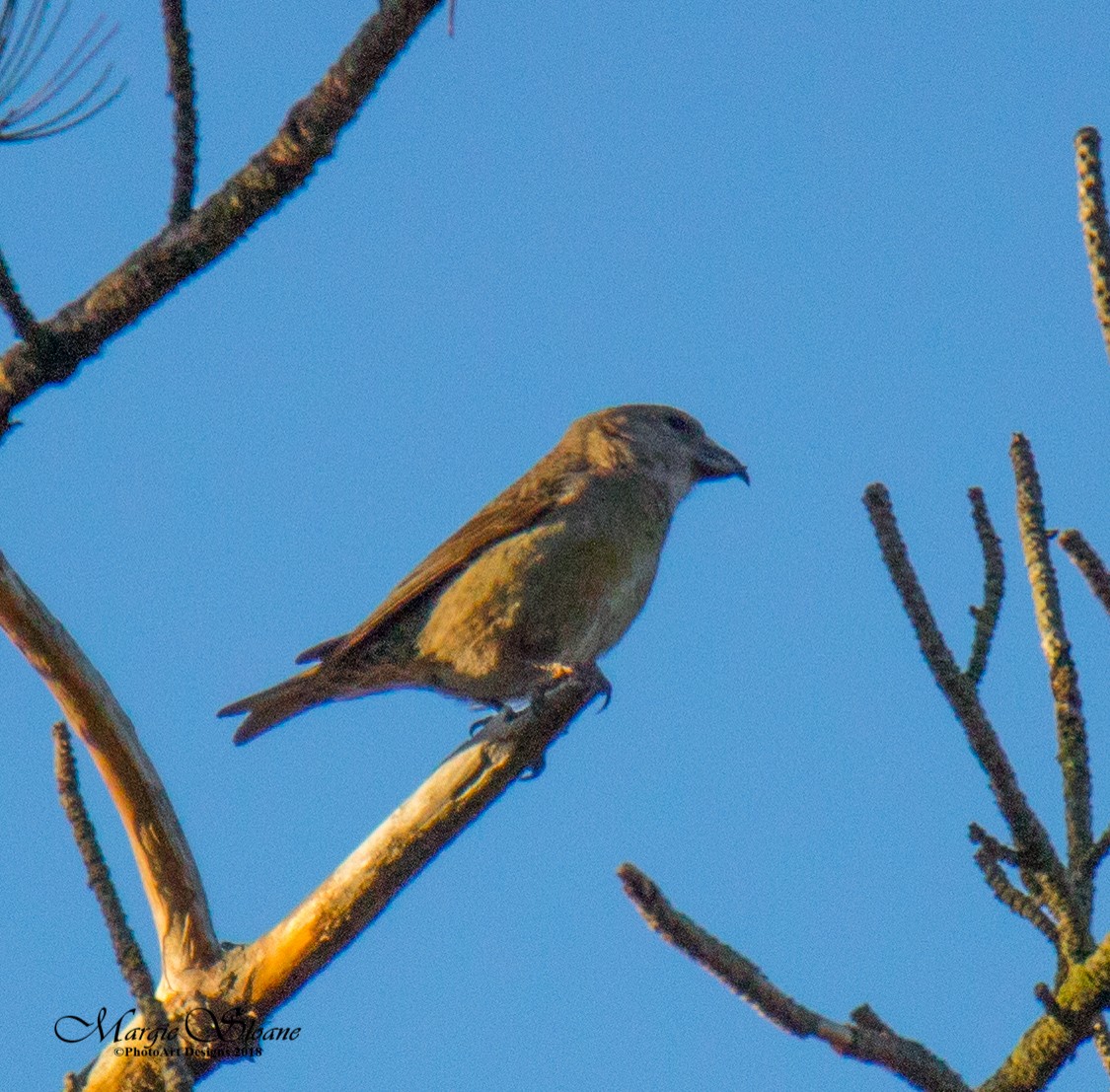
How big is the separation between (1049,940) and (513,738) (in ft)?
6.03

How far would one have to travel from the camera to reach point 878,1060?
228 cm

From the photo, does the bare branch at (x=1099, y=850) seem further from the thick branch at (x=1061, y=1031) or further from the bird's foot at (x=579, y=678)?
the bird's foot at (x=579, y=678)

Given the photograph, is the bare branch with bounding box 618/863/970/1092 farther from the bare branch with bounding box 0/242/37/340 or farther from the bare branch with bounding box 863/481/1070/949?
the bare branch with bounding box 0/242/37/340

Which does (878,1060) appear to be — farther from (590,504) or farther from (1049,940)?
(590,504)

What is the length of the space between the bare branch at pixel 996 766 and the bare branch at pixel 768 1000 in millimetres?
304

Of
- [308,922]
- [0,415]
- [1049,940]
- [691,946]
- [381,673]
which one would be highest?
[381,673]

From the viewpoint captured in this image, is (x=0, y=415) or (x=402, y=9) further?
(x=0, y=415)

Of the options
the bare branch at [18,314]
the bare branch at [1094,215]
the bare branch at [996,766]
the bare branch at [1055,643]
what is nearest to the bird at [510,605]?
the bare branch at [18,314]

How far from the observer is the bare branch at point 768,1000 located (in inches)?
89.4

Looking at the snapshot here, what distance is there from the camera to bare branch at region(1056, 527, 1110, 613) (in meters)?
2.46

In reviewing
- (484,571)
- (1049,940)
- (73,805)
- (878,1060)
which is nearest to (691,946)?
(878,1060)

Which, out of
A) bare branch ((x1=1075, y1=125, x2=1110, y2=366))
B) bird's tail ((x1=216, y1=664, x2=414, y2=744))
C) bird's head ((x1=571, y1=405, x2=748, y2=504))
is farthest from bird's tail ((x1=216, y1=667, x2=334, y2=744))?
bare branch ((x1=1075, y1=125, x2=1110, y2=366))

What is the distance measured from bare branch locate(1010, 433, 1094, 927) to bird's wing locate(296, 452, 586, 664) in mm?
3724

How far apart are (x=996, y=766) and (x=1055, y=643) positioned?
336mm
